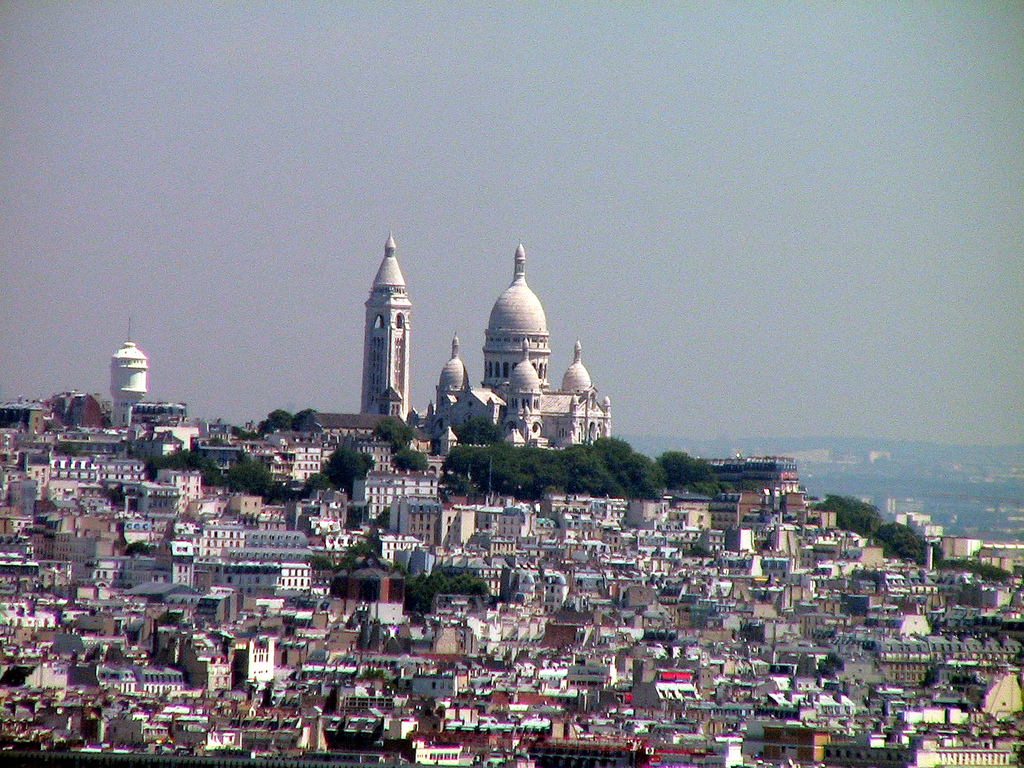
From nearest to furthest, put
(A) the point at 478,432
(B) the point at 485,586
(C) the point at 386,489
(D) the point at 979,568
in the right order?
(B) the point at 485,586 < (C) the point at 386,489 < (D) the point at 979,568 < (A) the point at 478,432

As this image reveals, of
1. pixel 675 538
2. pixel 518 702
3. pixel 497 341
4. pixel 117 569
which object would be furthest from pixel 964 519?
pixel 518 702

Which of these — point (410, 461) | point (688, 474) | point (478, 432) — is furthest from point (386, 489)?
point (688, 474)

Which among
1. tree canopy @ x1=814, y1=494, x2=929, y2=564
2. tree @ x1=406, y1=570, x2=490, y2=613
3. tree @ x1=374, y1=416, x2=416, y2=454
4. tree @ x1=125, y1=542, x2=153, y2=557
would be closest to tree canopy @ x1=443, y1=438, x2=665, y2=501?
tree @ x1=374, y1=416, x2=416, y2=454

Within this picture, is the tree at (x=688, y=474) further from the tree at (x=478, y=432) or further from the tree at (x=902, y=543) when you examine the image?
the tree at (x=902, y=543)

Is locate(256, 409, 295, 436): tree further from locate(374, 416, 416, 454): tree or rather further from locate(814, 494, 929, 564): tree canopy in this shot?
locate(814, 494, 929, 564): tree canopy

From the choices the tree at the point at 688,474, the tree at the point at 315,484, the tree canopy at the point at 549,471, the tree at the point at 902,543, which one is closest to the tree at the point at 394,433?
the tree canopy at the point at 549,471

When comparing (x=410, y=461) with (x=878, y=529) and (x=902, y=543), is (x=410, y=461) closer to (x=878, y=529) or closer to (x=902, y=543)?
(x=878, y=529)

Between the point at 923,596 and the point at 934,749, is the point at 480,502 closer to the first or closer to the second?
the point at 923,596
